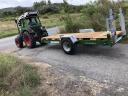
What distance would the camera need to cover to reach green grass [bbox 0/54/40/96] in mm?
8062

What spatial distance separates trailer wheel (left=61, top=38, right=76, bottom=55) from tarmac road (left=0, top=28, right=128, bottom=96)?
0.20 meters

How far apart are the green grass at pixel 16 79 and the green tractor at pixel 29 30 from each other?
5295mm

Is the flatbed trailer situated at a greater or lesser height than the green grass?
greater

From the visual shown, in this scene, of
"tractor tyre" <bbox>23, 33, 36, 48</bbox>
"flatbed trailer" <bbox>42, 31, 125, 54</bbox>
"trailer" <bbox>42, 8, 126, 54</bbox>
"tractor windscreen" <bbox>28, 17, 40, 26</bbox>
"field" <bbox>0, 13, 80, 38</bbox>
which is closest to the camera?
"trailer" <bbox>42, 8, 126, 54</bbox>

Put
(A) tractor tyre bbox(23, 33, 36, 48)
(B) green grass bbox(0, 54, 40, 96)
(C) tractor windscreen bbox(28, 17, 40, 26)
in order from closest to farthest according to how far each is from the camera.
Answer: (B) green grass bbox(0, 54, 40, 96) < (A) tractor tyre bbox(23, 33, 36, 48) < (C) tractor windscreen bbox(28, 17, 40, 26)

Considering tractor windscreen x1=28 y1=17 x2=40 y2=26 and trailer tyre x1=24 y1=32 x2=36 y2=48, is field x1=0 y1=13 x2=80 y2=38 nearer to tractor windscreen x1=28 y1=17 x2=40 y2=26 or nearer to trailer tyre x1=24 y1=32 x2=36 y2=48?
tractor windscreen x1=28 y1=17 x2=40 y2=26

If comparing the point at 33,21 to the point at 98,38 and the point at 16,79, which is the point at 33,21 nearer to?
the point at 98,38

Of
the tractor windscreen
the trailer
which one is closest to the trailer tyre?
the tractor windscreen

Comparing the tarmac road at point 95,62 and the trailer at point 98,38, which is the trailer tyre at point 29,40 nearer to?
the tarmac road at point 95,62

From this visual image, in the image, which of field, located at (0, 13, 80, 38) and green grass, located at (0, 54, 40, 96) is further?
field, located at (0, 13, 80, 38)

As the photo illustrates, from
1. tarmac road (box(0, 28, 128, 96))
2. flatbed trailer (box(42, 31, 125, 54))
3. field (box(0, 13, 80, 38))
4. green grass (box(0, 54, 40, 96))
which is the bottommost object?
field (box(0, 13, 80, 38))

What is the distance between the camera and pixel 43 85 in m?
8.89

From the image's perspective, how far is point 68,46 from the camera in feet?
41.2

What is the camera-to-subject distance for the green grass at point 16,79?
806cm
